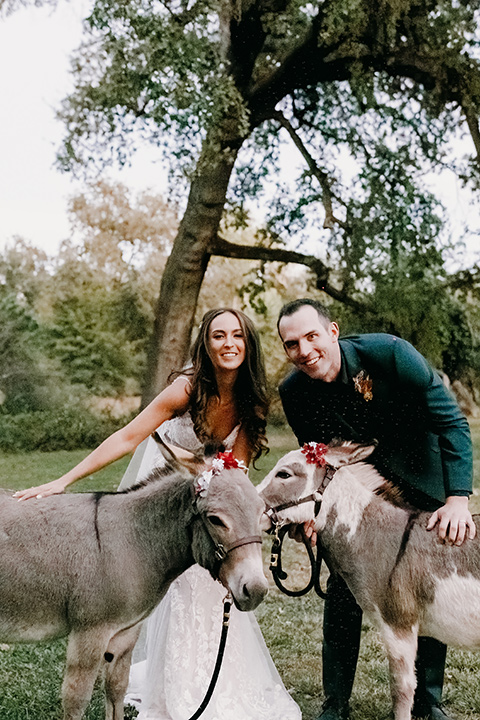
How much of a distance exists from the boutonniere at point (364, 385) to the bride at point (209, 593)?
477 millimetres

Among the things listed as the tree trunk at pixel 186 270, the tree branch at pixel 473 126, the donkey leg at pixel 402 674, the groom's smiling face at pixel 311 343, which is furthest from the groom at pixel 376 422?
the tree branch at pixel 473 126

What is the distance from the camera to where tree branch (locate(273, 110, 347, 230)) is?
8.09 m

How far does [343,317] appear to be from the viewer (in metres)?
7.85

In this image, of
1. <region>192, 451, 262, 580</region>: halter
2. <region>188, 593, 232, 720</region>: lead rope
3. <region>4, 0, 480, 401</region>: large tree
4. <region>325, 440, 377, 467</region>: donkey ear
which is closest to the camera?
<region>192, 451, 262, 580</region>: halter

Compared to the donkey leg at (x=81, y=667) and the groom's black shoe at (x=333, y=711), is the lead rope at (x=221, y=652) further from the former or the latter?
the groom's black shoe at (x=333, y=711)

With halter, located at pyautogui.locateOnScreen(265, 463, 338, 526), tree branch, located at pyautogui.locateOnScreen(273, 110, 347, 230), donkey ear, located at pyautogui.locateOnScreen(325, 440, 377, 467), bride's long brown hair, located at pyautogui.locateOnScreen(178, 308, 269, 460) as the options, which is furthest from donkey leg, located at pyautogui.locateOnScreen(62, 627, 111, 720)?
tree branch, located at pyautogui.locateOnScreen(273, 110, 347, 230)

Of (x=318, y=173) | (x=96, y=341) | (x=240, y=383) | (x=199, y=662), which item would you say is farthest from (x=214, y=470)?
(x=318, y=173)

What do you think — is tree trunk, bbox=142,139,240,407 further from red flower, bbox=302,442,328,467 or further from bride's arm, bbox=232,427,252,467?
red flower, bbox=302,442,328,467

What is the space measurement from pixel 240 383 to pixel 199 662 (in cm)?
139

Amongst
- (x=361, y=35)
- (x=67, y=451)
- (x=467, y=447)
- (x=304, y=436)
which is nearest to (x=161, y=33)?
(x=361, y=35)

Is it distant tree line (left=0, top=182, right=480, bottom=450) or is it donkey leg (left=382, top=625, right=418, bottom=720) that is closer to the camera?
donkey leg (left=382, top=625, right=418, bottom=720)

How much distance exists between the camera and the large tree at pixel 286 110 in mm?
7332

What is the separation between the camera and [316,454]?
8.66 ft

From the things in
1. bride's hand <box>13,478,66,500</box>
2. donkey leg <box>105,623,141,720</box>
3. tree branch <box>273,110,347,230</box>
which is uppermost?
tree branch <box>273,110,347,230</box>
